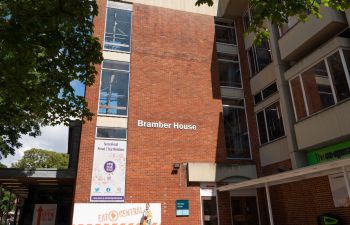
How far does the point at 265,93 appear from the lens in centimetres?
1697

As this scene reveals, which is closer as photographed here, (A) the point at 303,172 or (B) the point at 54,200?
(A) the point at 303,172

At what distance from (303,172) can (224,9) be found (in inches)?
515

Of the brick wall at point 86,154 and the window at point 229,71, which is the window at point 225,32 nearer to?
the window at point 229,71

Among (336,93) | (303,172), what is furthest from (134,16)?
(303,172)

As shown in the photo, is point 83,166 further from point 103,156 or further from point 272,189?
point 272,189

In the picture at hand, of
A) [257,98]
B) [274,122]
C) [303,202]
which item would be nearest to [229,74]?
[257,98]

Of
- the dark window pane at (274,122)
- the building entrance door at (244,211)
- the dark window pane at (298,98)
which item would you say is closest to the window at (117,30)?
the dark window pane at (274,122)

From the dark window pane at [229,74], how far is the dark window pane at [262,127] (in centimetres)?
227

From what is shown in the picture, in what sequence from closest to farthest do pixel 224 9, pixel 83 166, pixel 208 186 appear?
pixel 83 166, pixel 208 186, pixel 224 9

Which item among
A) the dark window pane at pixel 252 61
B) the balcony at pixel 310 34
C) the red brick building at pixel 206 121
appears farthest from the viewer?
the dark window pane at pixel 252 61

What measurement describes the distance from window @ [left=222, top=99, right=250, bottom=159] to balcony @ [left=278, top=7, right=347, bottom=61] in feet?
14.3

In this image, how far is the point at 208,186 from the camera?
15.3 meters

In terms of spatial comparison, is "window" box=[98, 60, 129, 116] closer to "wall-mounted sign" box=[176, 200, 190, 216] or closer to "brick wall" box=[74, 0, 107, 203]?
"brick wall" box=[74, 0, 107, 203]

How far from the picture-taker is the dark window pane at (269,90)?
1614 cm
